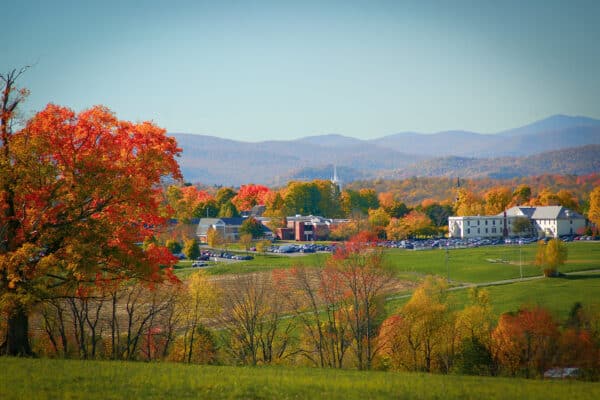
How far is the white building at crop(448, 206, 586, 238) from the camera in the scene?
11382cm

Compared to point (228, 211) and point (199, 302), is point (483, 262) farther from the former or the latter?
point (228, 211)

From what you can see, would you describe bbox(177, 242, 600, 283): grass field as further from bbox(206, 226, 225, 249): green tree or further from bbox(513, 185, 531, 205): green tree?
bbox(513, 185, 531, 205): green tree

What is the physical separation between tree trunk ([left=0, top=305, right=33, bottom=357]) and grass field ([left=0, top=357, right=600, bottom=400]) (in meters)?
3.07

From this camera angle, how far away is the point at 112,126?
22.3m

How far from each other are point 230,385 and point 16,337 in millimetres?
9372

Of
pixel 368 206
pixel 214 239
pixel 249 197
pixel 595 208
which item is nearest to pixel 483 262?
pixel 595 208

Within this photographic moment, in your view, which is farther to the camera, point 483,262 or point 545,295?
point 483,262

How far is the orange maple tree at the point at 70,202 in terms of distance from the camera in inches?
765

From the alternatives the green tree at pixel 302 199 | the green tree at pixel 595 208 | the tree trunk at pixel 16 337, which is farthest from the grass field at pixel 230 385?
the green tree at pixel 302 199

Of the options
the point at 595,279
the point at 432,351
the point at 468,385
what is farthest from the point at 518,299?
the point at 468,385

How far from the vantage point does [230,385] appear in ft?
48.1

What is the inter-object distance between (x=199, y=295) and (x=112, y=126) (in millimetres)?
15733

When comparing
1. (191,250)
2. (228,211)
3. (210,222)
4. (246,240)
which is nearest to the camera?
(191,250)

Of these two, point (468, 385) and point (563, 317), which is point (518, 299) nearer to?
point (563, 317)
